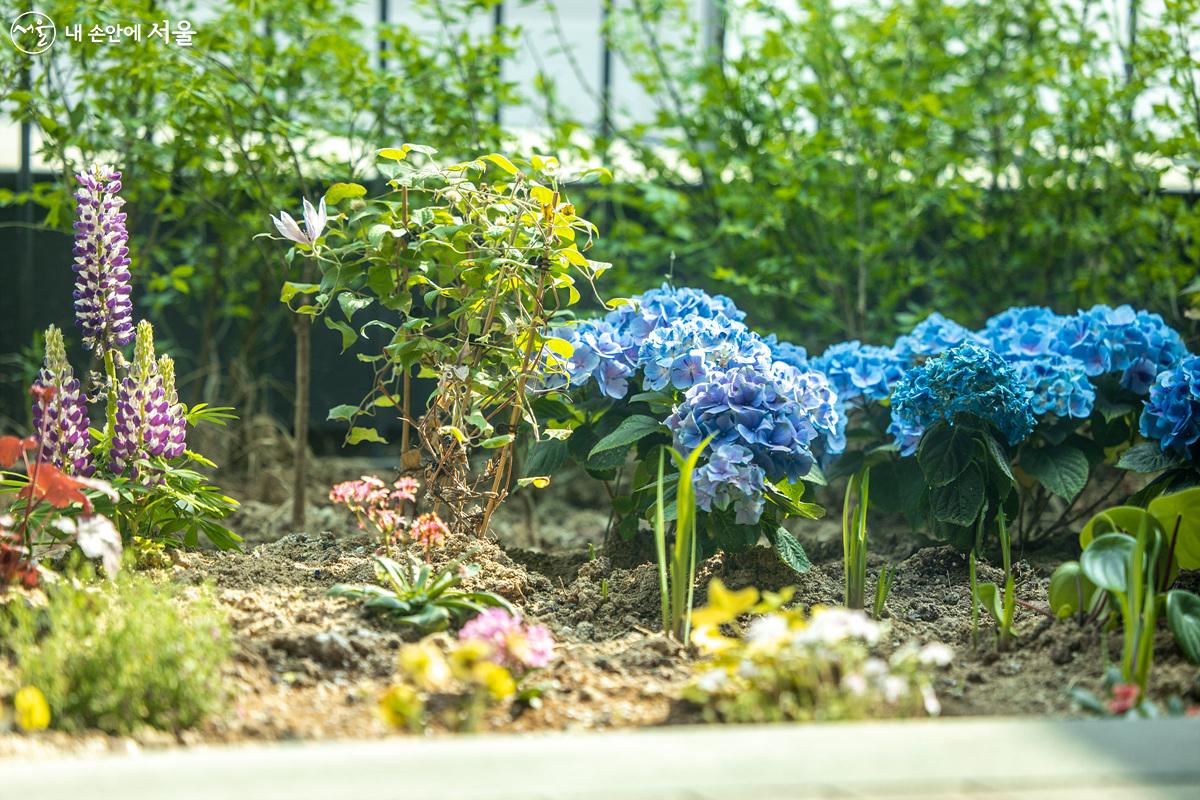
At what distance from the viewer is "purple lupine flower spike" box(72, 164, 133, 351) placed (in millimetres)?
2301

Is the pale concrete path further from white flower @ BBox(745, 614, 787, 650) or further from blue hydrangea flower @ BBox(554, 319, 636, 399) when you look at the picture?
blue hydrangea flower @ BBox(554, 319, 636, 399)

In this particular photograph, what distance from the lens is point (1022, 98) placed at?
158 inches

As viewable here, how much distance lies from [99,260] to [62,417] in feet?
1.08

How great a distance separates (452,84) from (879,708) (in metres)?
2.54

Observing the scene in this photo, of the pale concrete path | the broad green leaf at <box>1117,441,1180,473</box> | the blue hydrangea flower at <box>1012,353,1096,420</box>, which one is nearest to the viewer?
the pale concrete path

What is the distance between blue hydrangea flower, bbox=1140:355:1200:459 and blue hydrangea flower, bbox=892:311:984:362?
47 cm

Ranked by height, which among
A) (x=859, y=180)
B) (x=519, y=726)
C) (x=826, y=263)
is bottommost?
(x=519, y=726)

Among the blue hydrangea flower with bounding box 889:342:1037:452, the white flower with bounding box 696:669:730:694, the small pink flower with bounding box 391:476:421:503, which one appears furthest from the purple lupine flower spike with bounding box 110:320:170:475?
the blue hydrangea flower with bounding box 889:342:1037:452

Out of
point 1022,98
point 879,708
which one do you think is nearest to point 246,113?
point 879,708

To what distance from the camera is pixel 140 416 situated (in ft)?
7.44

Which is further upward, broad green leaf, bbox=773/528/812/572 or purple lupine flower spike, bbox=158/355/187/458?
purple lupine flower spike, bbox=158/355/187/458

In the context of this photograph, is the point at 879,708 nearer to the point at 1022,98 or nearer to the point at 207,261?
the point at 1022,98

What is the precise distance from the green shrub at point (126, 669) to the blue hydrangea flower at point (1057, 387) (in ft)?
6.30

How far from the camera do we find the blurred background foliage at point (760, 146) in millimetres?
3373
